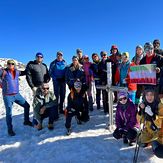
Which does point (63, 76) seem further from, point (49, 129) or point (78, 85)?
point (49, 129)

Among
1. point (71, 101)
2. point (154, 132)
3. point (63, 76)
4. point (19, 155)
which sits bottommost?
point (19, 155)

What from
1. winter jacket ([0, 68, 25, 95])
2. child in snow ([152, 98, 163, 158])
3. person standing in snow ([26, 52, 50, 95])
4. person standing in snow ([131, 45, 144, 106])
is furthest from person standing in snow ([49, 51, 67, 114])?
child in snow ([152, 98, 163, 158])

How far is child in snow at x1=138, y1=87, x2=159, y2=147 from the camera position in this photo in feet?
22.5

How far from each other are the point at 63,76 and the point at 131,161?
4.58 metres

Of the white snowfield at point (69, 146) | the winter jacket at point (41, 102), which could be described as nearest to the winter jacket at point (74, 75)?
the winter jacket at point (41, 102)

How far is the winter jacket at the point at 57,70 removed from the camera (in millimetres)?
10281

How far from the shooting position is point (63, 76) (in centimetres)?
1038

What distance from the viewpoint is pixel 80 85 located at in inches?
366

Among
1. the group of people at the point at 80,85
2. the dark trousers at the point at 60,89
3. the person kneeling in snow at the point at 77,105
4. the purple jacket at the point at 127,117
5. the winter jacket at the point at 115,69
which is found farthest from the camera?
the dark trousers at the point at 60,89

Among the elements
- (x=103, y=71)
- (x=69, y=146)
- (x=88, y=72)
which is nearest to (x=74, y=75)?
(x=88, y=72)

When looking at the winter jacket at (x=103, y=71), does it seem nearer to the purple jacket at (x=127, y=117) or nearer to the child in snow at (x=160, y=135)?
the purple jacket at (x=127, y=117)

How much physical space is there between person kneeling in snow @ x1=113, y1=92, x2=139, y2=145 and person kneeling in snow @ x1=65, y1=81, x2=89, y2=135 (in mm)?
1757

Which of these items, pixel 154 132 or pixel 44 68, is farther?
pixel 44 68

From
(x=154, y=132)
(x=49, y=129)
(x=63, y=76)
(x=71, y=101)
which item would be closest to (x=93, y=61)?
(x=63, y=76)
